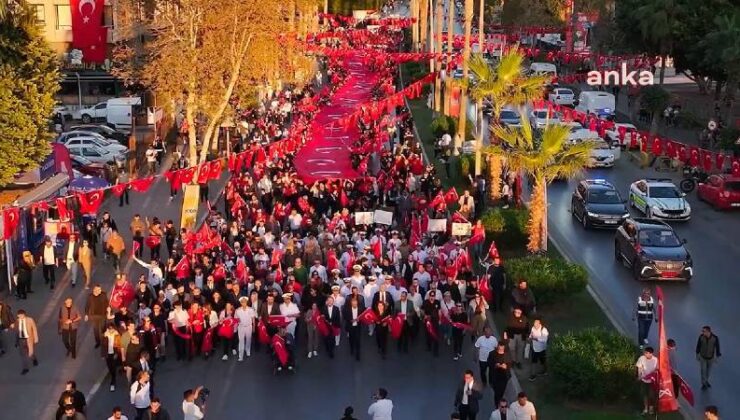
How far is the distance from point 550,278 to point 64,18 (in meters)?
47.2

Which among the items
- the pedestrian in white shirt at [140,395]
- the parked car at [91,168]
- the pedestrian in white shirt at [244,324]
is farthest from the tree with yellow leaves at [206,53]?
the pedestrian in white shirt at [140,395]

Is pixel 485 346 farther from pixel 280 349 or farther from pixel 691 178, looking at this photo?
pixel 691 178

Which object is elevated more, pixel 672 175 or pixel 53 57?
pixel 53 57

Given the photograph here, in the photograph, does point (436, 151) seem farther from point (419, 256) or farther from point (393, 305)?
point (393, 305)

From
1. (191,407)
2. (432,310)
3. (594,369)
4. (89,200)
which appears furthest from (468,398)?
(89,200)

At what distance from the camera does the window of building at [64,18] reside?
6193 centimetres

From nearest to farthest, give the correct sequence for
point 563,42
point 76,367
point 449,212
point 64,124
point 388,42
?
point 76,367
point 449,212
point 64,124
point 563,42
point 388,42

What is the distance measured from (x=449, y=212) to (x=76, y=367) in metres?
14.4

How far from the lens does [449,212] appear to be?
104 ft

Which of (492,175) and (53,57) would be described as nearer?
(53,57)

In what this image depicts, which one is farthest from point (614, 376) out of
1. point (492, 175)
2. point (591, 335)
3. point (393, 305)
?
point (492, 175)

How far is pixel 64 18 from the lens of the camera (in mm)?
62219

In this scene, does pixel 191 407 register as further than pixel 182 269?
No

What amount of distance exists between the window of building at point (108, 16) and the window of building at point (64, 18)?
205cm
